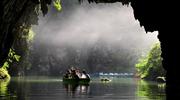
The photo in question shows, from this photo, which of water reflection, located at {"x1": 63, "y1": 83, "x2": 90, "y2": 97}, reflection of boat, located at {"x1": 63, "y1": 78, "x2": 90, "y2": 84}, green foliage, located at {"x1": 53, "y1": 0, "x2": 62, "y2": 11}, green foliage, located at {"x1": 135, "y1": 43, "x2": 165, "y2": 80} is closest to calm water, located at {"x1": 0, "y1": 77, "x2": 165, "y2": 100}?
water reflection, located at {"x1": 63, "y1": 83, "x2": 90, "y2": 97}

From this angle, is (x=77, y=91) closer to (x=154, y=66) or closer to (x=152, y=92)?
(x=152, y=92)

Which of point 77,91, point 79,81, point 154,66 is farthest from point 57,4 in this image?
point 154,66

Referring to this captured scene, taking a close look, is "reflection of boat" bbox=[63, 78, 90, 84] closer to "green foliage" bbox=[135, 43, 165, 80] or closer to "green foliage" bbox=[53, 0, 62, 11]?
"green foliage" bbox=[53, 0, 62, 11]

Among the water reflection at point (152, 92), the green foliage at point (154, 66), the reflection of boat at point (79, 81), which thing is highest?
the green foliage at point (154, 66)

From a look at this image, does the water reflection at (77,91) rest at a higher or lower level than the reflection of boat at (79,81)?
lower

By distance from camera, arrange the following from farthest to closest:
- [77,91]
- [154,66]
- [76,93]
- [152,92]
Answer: [154,66], [77,91], [152,92], [76,93]

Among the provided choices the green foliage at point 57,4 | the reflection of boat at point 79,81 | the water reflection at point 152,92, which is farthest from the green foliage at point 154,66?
the green foliage at point 57,4

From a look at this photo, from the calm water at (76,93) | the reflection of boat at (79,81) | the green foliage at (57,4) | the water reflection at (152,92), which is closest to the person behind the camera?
the calm water at (76,93)

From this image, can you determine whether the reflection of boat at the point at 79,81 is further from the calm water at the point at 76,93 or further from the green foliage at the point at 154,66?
the green foliage at the point at 154,66

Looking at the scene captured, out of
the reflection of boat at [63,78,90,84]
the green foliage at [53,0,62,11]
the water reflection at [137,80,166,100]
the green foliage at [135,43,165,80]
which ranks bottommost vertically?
the water reflection at [137,80,166,100]

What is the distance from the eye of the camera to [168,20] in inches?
1255

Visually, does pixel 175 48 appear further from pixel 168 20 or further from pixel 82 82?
pixel 82 82

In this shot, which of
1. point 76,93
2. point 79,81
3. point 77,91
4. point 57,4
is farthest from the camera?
point 79,81

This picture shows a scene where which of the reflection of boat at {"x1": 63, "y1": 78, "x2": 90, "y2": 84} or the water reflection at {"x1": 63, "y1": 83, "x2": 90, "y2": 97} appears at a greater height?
the reflection of boat at {"x1": 63, "y1": 78, "x2": 90, "y2": 84}
